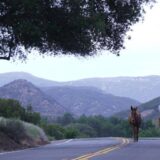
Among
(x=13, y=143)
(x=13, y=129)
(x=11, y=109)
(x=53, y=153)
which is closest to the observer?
(x=53, y=153)

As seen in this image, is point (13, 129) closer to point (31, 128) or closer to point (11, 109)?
point (31, 128)

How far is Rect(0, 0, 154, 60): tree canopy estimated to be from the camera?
2530 centimetres

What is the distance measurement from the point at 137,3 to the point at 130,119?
31.4 ft

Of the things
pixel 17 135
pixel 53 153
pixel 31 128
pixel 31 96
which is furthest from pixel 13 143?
pixel 31 96

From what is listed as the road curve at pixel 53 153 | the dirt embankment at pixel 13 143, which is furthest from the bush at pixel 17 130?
the road curve at pixel 53 153

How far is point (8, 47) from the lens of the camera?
1116 inches

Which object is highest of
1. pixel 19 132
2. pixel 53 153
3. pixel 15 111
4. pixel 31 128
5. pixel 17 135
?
pixel 15 111

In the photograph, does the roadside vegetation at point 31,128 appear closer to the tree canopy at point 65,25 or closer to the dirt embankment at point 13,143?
the dirt embankment at point 13,143

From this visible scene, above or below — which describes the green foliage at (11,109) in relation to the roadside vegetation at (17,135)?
above

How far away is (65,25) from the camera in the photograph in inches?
1038

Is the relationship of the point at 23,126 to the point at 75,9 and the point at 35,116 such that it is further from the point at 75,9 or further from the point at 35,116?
the point at 35,116

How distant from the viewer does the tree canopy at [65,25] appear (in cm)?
2530

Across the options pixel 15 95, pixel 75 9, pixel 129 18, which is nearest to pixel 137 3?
A: pixel 129 18

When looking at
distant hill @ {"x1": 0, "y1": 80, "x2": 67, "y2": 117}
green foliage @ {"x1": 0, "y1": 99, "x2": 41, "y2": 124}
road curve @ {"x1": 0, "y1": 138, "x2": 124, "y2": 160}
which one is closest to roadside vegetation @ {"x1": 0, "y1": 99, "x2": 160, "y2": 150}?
green foliage @ {"x1": 0, "y1": 99, "x2": 41, "y2": 124}
